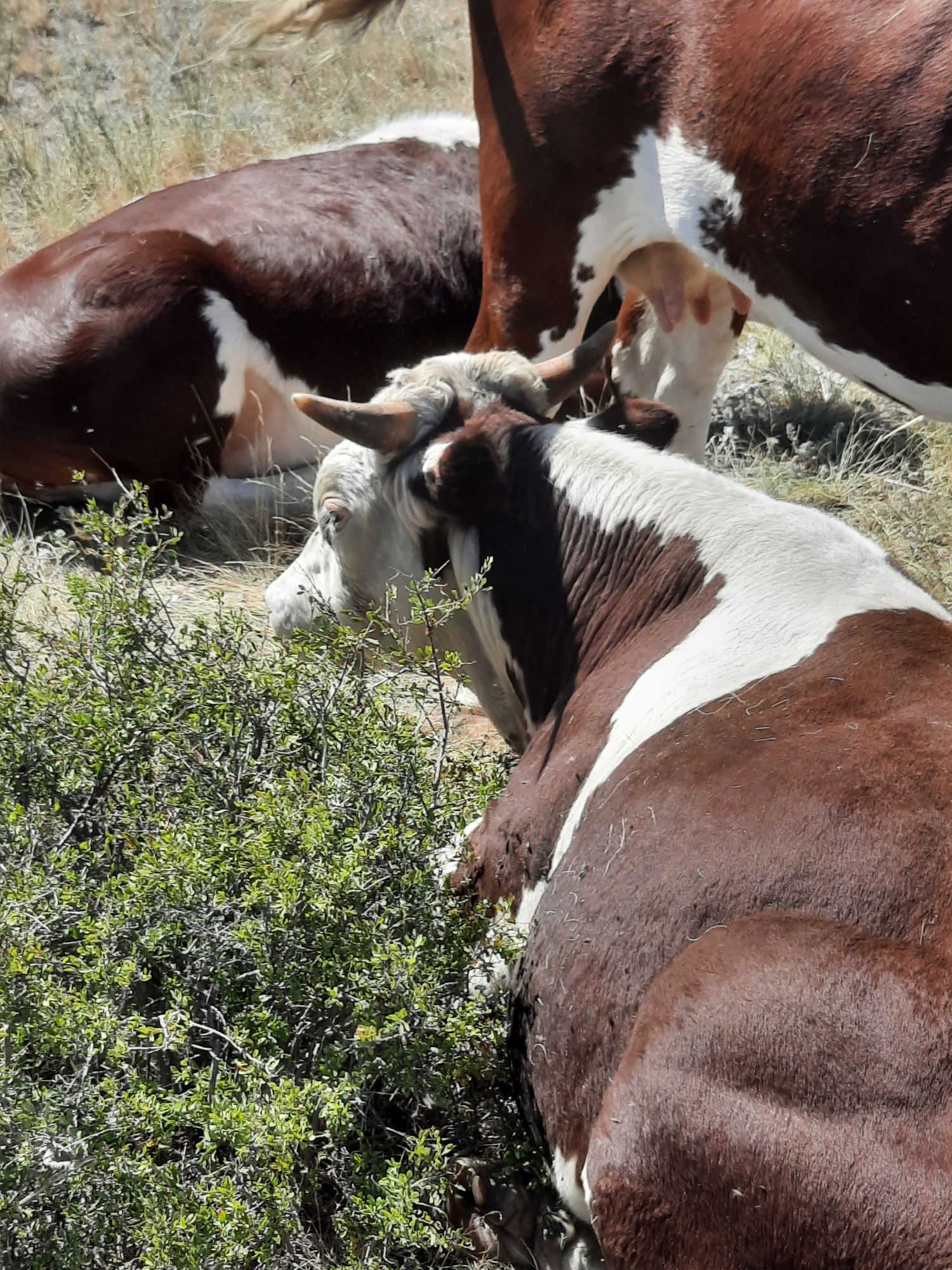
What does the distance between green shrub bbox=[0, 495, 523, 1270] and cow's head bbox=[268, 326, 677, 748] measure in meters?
Result: 0.44

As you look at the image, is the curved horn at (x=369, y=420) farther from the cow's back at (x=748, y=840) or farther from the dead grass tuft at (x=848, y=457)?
the dead grass tuft at (x=848, y=457)

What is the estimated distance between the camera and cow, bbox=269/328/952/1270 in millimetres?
2182

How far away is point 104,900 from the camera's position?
2.94 meters

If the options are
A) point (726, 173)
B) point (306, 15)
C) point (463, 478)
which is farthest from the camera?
point (306, 15)

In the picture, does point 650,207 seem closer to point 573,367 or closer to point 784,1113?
point 573,367

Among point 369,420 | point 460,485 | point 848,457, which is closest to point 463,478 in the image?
point 460,485

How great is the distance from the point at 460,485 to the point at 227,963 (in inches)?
52.9

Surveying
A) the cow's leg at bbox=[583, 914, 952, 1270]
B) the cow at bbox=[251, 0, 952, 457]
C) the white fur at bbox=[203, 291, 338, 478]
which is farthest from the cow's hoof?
the white fur at bbox=[203, 291, 338, 478]

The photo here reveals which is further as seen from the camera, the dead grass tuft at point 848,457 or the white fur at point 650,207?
the dead grass tuft at point 848,457

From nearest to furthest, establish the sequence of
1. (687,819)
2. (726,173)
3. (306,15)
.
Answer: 1. (687,819)
2. (726,173)
3. (306,15)

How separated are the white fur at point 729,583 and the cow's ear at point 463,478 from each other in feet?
0.60

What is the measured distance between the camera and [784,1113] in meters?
2.20

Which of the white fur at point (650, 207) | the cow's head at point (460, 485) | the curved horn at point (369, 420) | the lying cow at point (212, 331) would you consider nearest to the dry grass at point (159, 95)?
the lying cow at point (212, 331)

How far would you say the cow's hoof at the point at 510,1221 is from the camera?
2.74m
